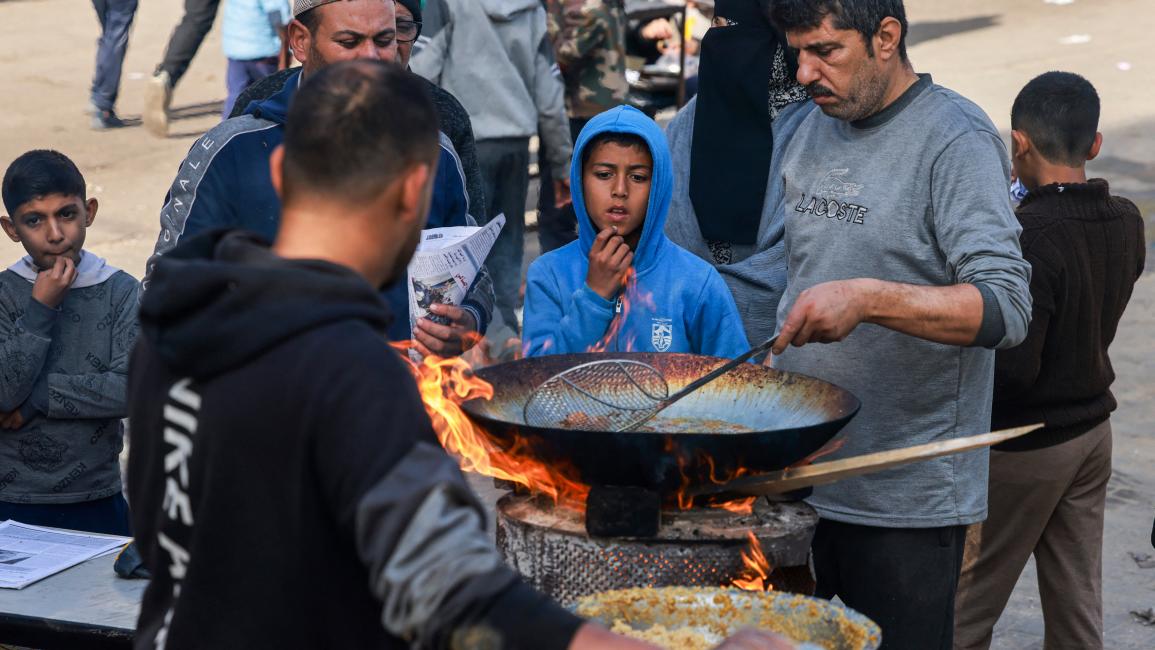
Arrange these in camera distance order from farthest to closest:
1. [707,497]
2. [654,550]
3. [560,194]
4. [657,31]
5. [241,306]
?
1. [657,31]
2. [560,194]
3. [707,497]
4. [654,550]
5. [241,306]

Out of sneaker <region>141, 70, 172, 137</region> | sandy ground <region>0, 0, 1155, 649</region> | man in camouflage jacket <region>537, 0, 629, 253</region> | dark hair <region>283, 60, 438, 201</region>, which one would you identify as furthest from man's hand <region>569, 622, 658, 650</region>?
sneaker <region>141, 70, 172, 137</region>

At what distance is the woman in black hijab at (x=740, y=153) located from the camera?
14.1 feet

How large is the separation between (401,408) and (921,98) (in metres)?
1.97

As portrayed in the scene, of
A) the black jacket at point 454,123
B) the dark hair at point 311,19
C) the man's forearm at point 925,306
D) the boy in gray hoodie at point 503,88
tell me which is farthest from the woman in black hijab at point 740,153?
the boy in gray hoodie at point 503,88

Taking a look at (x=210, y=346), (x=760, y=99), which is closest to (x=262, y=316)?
(x=210, y=346)

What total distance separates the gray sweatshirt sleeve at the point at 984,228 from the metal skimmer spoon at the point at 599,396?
0.55m

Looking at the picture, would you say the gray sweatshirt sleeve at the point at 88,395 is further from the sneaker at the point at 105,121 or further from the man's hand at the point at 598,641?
the sneaker at the point at 105,121

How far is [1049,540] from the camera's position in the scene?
4.64 m

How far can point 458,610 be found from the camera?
1.84m

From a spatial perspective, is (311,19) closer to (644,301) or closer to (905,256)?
(644,301)

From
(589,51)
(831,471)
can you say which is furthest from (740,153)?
(589,51)

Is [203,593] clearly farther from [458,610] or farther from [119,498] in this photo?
[119,498]

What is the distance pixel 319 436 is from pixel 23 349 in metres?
2.87

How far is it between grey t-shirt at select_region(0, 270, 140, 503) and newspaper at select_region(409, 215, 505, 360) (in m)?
1.41
